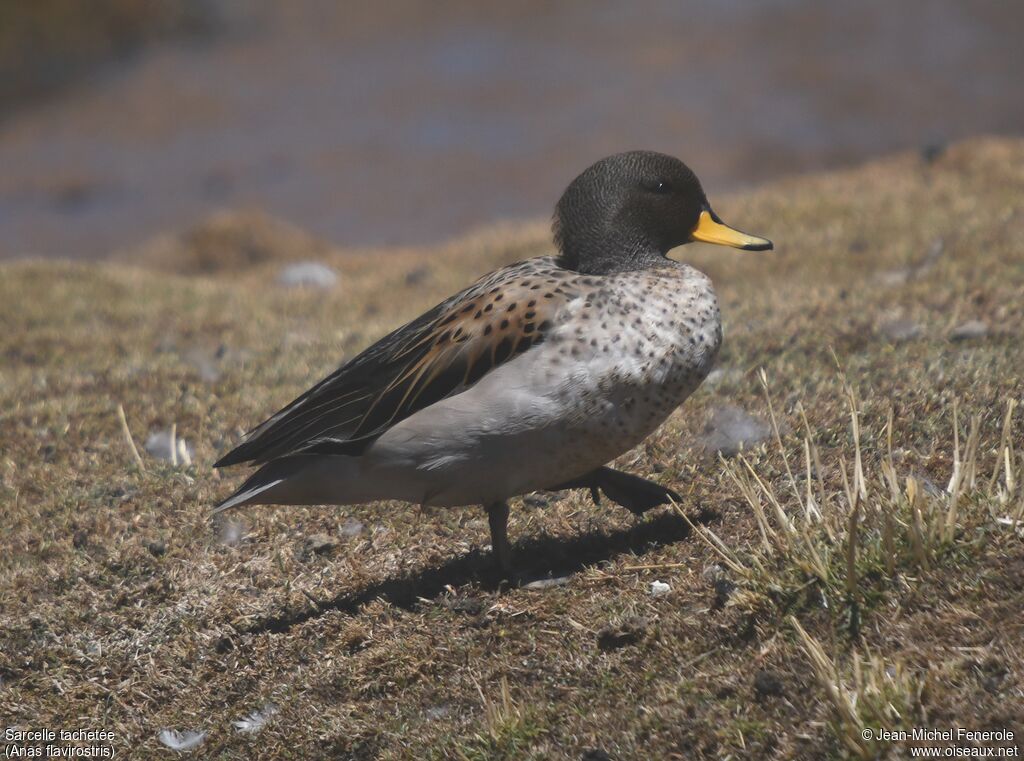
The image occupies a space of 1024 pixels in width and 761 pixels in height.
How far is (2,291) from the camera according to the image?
34.8ft

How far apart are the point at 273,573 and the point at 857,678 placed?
2.51 metres

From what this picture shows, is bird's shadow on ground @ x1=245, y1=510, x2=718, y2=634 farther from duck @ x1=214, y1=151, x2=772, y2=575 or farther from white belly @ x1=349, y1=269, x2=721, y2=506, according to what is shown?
white belly @ x1=349, y1=269, x2=721, y2=506

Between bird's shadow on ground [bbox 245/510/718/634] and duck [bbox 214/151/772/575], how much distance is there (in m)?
0.11

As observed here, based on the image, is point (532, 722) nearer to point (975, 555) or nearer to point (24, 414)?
point (975, 555)

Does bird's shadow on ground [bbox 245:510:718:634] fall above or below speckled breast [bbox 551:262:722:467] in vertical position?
below

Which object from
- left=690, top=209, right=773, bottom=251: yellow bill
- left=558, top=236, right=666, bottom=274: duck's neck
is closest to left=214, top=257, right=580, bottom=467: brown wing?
left=558, top=236, right=666, bottom=274: duck's neck

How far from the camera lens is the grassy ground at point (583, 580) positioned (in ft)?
12.4

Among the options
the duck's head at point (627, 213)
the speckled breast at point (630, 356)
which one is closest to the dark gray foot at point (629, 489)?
the speckled breast at point (630, 356)

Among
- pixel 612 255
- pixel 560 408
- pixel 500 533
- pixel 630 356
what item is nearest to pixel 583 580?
pixel 500 533

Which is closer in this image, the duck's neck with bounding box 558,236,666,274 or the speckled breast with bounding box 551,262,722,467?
the speckled breast with bounding box 551,262,722,467

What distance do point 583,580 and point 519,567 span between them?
34cm

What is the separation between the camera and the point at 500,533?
4641 mm

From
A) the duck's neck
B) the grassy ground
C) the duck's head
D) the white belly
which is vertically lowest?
the grassy ground

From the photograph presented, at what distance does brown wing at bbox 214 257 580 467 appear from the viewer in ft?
14.6
